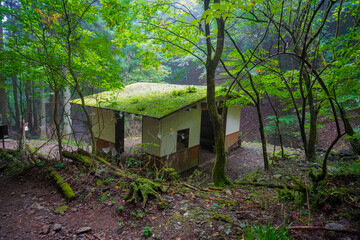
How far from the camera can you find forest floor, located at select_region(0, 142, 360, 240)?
272 centimetres

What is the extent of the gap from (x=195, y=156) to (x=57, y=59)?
6973 millimetres

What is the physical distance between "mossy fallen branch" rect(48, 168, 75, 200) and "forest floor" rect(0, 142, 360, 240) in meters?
0.13

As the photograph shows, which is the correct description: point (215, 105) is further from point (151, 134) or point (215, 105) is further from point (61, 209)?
point (61, 209)

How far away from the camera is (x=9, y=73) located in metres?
5.59

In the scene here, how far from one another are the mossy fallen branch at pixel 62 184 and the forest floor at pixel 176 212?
127mm

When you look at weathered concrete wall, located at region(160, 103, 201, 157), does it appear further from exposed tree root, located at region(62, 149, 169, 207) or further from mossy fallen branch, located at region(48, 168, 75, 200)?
mossy fallen branch, located at region(48, 168, 75, 200)

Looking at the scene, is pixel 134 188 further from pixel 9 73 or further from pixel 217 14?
pixel 9 73

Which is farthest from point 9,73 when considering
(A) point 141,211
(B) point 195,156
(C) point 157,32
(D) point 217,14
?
(B) point 195,156

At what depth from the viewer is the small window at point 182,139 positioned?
909 cm

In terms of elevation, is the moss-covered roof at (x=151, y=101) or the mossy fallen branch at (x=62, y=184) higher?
the moss-covered roof at (x=151, y=101)

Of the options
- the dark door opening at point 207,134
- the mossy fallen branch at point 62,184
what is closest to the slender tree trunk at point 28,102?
the dark door opening at point 207,134

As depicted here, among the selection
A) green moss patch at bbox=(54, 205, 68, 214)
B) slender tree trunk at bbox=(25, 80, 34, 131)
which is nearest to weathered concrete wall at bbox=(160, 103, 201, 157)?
green moss patch at bbox=(54, 205, 68, 214)

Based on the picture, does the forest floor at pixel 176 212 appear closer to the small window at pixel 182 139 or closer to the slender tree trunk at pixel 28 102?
the small window at pixel 182 139

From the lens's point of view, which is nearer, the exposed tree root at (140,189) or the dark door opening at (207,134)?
the exposed tree root at (140,189)
